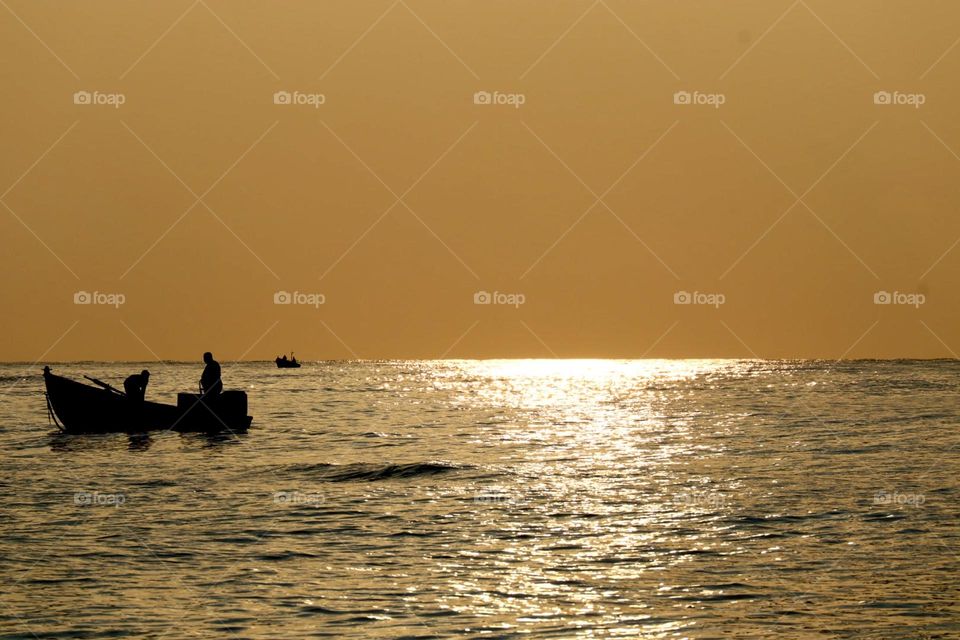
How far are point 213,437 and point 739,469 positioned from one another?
1846 cm

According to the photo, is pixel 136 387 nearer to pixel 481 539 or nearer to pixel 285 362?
pixel 481 539

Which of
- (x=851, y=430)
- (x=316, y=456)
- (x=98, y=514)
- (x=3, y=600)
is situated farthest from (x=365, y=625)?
(x=851, y=430)

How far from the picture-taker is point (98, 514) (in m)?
19.5

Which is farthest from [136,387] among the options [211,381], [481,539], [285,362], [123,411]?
[285,362]

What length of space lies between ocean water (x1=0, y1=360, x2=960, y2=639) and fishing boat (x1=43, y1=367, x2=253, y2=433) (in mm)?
2035

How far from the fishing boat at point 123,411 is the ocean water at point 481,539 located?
204cm

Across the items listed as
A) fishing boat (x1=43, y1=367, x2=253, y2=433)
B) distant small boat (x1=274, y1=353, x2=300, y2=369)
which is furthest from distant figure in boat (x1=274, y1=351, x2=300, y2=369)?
fishing boat (x1=43, y1=367, x2=253, y2=433)

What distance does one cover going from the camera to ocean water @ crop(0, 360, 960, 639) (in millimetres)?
11969

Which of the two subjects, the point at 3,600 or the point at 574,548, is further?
the point at 574,548

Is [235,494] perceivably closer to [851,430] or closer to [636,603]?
[636,603]

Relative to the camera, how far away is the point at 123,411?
37.4 metres

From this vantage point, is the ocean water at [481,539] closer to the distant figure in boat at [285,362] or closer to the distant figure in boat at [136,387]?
the distant figure in boat at [136,387]

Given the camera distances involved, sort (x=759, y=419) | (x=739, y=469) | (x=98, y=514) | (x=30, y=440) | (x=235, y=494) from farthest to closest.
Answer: (x=759, y=419) < (x=30, y=440) < (x=739, y=469) < (x=235, y=494) < (x=98, y=514)

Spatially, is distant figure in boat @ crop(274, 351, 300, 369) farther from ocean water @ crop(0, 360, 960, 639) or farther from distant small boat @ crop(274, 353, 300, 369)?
ocean water @ crop(0, 360, 960, 639)
